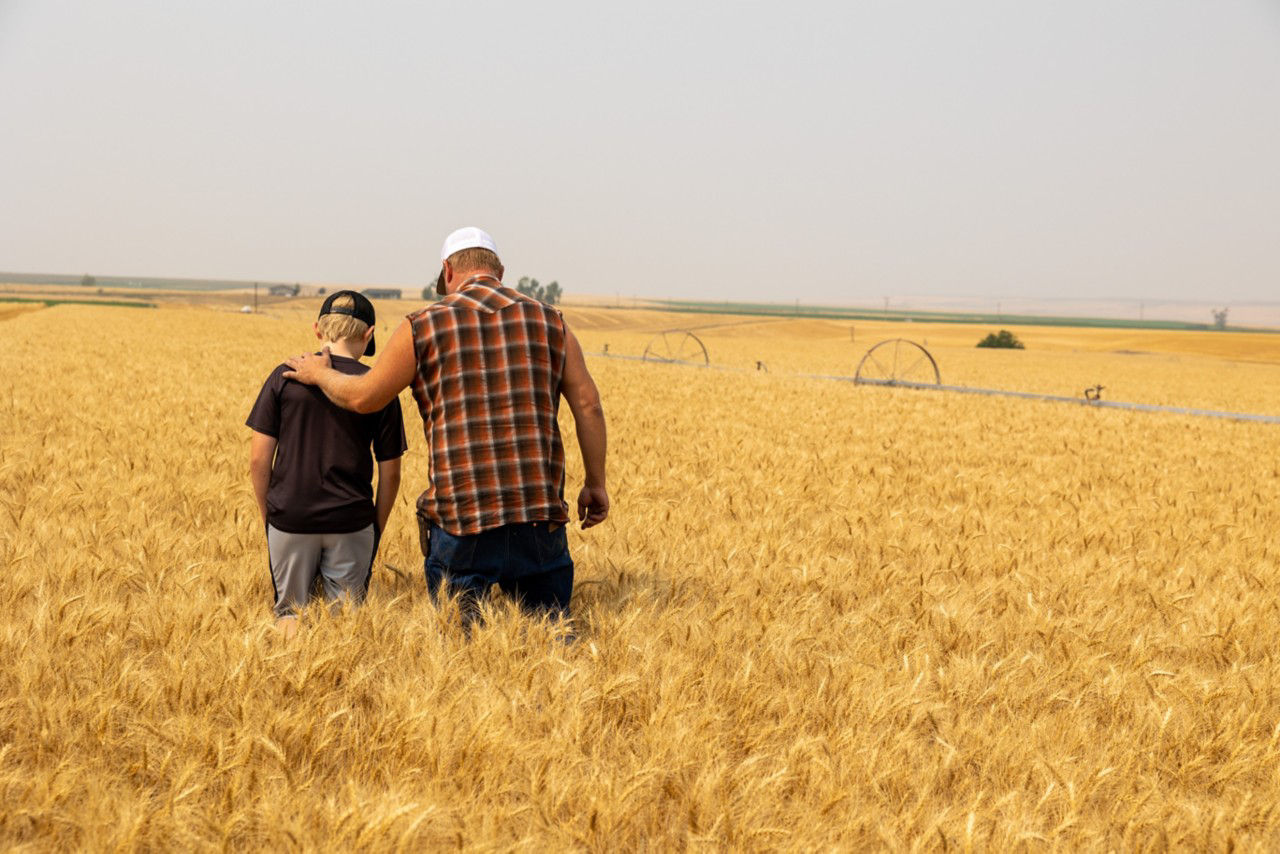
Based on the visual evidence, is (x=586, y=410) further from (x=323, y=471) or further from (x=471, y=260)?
(x=323, y=471)

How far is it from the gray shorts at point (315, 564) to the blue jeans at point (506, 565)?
285 millimetres

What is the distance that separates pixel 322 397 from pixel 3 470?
14.3 ft

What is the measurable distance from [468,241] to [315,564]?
1.32m

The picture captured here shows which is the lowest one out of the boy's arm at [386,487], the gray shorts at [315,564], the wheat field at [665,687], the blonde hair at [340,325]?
the wheat field at [665,687]

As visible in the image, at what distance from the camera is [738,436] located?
10.5 m

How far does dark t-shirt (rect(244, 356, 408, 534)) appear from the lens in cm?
334

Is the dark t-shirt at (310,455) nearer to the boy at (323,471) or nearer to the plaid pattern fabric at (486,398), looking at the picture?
the boy at (323,471)

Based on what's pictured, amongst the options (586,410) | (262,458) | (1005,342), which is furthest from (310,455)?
(1005,342)

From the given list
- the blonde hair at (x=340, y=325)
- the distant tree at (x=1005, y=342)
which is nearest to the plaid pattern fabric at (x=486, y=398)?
the blonde hair at (x=340, y=325)

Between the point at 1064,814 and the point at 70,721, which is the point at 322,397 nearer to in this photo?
the point at 70,721

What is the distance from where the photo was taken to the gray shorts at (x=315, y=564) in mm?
3418

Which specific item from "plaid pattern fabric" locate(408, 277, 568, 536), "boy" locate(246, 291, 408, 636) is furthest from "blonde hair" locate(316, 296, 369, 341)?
"plaid pattern fabric" locate(408, 277, 568, 536)

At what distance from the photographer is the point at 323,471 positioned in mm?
3354

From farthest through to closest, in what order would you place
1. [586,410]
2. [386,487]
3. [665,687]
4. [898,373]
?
[898,373]
[386,487]
[586,410]
[665,687]
